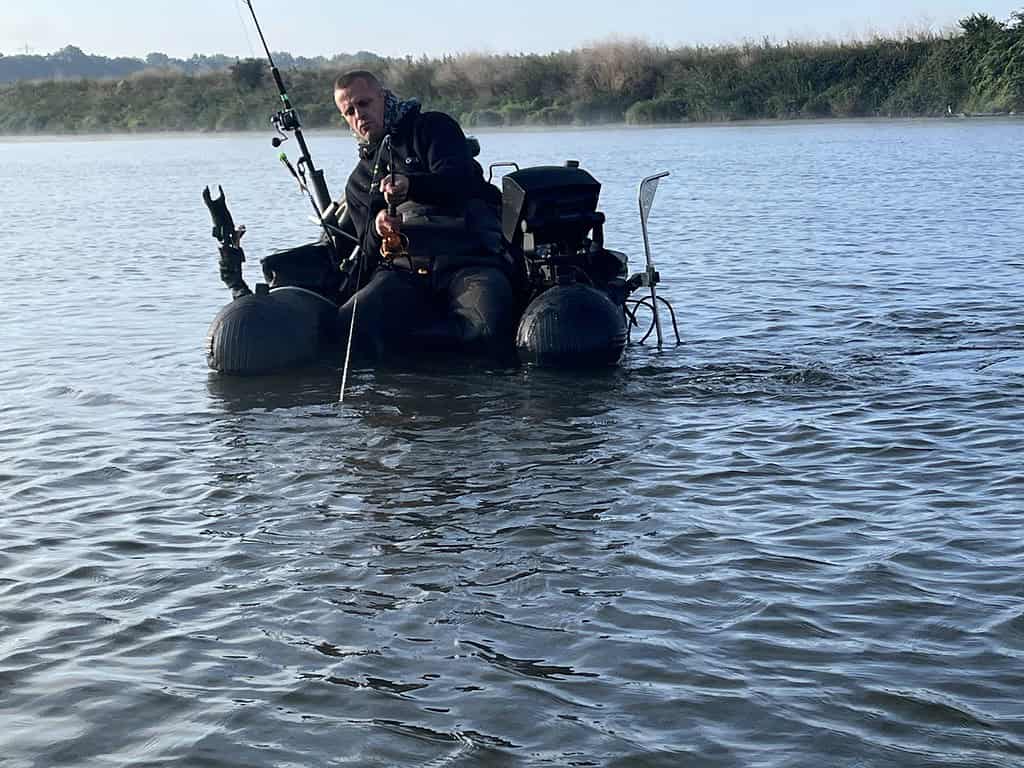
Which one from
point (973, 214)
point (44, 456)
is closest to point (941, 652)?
point (44, 456)

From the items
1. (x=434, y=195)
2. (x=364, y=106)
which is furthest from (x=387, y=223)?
(x=364, y=106)

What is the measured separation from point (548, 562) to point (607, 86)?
56.6m

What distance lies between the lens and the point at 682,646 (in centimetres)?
542

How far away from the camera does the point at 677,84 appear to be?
5966 cm

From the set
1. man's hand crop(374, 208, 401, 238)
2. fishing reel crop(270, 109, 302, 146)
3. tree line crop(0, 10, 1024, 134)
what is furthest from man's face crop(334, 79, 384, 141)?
tree line crop(0, 10, 1024, 134)

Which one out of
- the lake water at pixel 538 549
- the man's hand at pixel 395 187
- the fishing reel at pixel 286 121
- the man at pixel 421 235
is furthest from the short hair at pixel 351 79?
the lake water at pixel 538 549

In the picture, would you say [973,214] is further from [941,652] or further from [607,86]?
[607,86]

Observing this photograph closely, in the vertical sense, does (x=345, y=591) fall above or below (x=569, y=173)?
below

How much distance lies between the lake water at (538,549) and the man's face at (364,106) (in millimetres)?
1779

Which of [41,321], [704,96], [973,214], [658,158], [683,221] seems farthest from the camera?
[704,96]

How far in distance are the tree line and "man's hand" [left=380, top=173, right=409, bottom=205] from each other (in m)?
42.8

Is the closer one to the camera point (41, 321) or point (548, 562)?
point (548, 562)

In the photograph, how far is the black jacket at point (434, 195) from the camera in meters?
10.8

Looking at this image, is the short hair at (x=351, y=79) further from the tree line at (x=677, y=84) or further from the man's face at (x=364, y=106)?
the tree line at (x=677, y=84)
